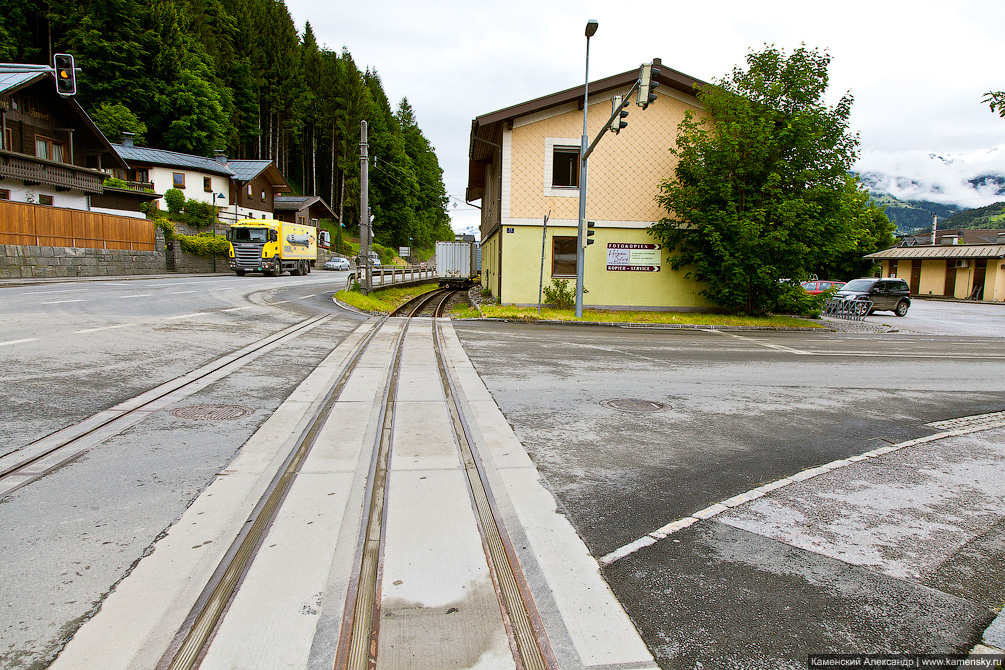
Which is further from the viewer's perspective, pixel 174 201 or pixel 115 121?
pixel 115 121

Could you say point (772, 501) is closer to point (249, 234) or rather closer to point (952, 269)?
point (249, 234)

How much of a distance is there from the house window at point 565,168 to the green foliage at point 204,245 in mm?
28562

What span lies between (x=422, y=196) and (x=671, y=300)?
73.8 meters

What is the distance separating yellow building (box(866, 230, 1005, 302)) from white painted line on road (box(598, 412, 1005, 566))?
45049 mm

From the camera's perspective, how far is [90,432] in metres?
5.43

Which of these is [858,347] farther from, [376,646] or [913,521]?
[376,646]

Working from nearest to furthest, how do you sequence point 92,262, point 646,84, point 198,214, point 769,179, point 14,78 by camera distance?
point 646,84 → point 769,179 → point 92,262 → point 14,78 → point 198,214

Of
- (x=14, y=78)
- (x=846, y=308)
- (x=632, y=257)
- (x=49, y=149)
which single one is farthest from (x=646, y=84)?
(x=49, y=149)

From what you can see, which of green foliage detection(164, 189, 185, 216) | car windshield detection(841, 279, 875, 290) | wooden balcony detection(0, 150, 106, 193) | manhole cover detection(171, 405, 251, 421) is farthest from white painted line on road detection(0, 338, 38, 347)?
green foliage detection(164, 189, 185, 216)

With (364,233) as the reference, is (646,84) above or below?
above

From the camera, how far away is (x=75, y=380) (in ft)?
23.7

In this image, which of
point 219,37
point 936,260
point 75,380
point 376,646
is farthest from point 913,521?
point 219,37

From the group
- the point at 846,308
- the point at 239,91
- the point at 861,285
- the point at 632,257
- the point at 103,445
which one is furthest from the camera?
the point at 239,91

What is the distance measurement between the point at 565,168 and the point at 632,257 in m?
4.10
